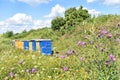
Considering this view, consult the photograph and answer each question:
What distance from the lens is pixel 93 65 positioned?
196 inches

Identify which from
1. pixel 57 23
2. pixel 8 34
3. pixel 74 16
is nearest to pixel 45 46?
pixel 74 16

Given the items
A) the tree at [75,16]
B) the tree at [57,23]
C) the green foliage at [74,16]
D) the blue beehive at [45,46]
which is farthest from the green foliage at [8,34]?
the blue beehive at [45,46]

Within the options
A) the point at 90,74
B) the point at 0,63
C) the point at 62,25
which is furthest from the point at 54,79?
the point at 62,25

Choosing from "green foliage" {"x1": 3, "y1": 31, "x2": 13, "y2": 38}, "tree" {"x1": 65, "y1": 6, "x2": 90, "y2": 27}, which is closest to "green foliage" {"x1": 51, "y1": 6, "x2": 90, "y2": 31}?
"tree" {"x1": 65, "y1": 6, "x2": 90, "y2": 27}

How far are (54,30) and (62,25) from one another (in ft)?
5.33

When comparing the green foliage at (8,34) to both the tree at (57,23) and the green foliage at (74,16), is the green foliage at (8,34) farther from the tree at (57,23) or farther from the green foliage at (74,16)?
the green foliage at (74,16)

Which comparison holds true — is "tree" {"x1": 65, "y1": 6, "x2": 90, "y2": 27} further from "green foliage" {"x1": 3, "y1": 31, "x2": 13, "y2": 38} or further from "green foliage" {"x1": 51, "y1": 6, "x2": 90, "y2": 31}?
"green foliage" {"x1": 3, "y1": 31, "x2": 13, "y2": 38}

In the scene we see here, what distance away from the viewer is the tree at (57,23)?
26.7 m

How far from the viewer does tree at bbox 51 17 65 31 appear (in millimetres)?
26653

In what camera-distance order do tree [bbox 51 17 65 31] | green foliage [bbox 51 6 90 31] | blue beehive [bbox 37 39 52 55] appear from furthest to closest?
tree [bbox 51 17 65 31]
green foliage [bbox 51 6 90 31]
blue beehive [bbox 37 39 52 55]

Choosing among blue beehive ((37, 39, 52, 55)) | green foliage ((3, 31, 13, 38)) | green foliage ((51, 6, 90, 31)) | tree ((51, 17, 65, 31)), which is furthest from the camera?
green foliage ((3, 31, 13, 38))

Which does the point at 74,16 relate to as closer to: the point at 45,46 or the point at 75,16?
the point at 75,16

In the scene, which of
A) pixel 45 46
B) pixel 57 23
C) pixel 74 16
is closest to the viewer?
pixel 45 46

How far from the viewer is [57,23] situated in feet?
88.8
